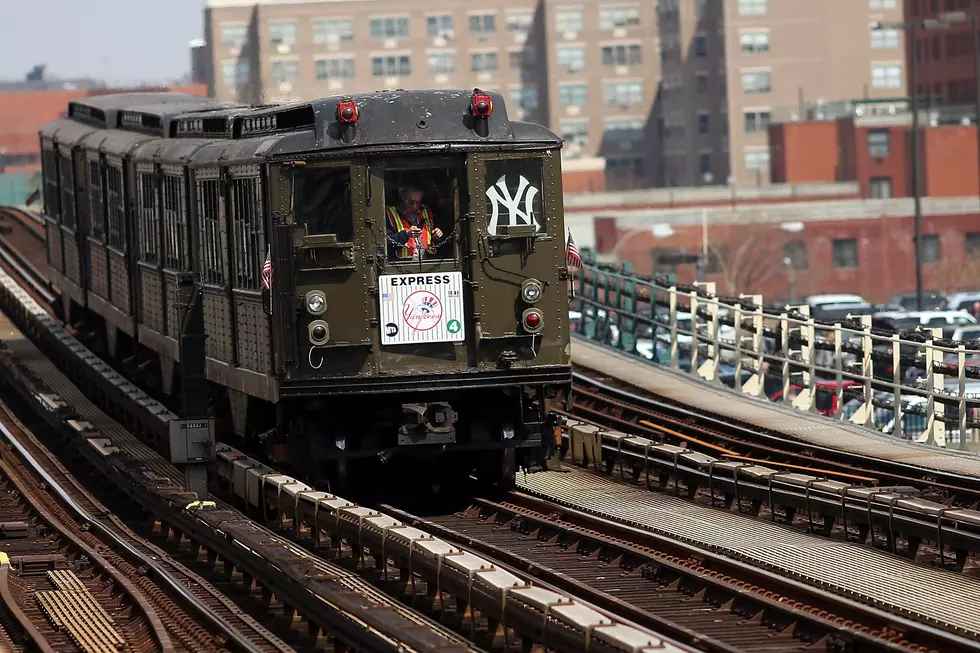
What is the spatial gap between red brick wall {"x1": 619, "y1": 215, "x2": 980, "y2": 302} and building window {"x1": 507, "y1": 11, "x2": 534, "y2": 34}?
48.2m

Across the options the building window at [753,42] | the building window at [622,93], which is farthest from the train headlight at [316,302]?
the building window at [622,93]

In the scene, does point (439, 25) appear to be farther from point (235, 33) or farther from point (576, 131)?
point (235, 33)

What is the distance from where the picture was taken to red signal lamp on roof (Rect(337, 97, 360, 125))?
1633 centimetres

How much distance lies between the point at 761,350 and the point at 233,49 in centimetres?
10799

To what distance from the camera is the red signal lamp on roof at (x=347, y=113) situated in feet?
53.6

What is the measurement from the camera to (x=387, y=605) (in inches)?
479

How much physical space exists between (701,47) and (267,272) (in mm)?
109697

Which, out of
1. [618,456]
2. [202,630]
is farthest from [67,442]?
[202,630]

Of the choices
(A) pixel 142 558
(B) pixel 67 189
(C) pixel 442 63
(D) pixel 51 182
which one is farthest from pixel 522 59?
(A) pixel 142 558

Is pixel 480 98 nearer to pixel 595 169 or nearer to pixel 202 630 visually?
pixel 202 630

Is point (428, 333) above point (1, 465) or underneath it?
above

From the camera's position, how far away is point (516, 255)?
650 inches

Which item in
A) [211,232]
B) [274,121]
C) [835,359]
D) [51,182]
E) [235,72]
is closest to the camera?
[274,121]

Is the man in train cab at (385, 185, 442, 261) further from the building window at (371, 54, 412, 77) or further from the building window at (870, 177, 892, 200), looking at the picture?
the building window at (371, 54, 412, 77)
